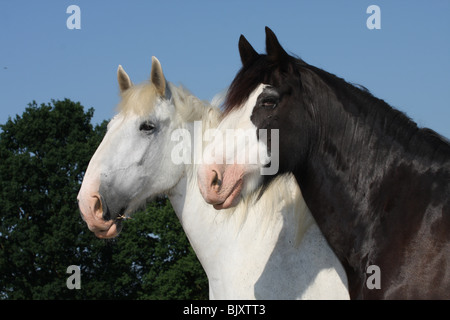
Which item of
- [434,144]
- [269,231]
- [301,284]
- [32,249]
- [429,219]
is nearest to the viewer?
[429,219]

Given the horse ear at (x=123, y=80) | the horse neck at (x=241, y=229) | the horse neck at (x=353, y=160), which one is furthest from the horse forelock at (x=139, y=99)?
the horse neck at (x=353, y=160)

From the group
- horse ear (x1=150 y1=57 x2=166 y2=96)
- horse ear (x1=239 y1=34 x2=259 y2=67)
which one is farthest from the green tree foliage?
horse ear (x1=239 y1=34 x2=259 y2=67)

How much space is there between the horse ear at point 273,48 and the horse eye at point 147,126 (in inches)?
65.9

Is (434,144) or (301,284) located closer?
(434,144)

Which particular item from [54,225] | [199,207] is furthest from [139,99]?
[54,225]

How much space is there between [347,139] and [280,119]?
0.52 metres

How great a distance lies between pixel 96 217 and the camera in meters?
4.46

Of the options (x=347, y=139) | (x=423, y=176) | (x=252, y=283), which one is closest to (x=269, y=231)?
(x=252, y=283)

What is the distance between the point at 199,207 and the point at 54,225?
23.6 m

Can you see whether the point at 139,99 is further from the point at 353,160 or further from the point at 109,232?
the point at 353,160

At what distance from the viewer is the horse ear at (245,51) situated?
152 inches

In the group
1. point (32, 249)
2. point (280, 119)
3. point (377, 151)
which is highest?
point (280, 119)

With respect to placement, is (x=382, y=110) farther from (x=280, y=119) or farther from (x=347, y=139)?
(x=280, y=119)

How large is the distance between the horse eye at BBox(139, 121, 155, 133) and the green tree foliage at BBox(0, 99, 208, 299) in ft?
75.6
